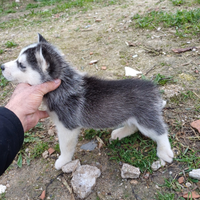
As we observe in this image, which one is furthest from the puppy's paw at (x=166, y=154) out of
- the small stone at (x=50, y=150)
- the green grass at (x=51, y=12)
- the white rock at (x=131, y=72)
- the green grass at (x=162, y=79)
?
the green grass at (x=51, y=12)

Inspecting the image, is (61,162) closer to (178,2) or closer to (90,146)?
A: (90,146)

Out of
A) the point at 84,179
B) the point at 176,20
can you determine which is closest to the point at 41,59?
the point at 84,179

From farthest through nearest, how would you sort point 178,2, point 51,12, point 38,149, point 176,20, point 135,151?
point 51,12
point 178,2
point 176,20
point 38,149
point 135,151

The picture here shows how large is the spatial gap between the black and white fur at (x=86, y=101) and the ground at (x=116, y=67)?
36 cm

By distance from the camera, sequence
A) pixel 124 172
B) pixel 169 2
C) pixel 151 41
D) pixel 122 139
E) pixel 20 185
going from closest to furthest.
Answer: pixel 124 172 → pixel 20 185 → pixel 122 139 → pixel 151 41 → pixel 169 2

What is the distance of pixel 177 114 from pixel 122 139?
3.69 feet

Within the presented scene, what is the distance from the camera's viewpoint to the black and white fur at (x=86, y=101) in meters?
2.77

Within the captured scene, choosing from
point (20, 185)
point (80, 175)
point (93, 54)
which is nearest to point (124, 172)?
point (80, 175)

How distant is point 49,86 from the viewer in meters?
2.74

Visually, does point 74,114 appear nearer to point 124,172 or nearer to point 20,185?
point 124,172

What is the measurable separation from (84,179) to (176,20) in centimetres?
538

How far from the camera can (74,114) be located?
2902mm

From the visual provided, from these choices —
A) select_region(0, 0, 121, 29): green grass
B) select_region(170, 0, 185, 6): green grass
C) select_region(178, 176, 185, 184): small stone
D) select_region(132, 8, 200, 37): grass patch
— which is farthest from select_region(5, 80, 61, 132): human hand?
select_region(0, 0, 121, 29): green grass

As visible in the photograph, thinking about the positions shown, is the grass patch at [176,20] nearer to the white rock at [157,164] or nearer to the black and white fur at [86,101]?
the black and white fur at [86,101]
